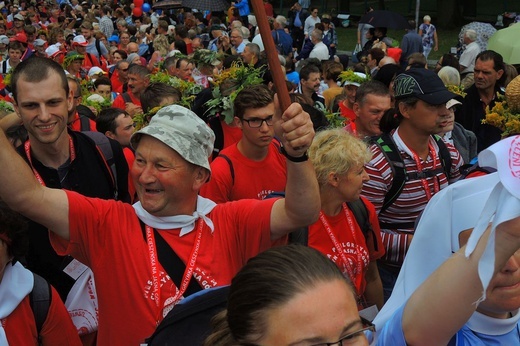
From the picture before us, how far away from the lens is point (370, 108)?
6.82m

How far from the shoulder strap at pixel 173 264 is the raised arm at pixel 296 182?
422 millimetres

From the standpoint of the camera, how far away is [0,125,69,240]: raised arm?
317cm

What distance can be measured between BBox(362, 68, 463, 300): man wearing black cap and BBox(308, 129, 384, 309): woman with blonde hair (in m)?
0.43

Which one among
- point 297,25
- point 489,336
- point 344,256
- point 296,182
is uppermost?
point 296,182

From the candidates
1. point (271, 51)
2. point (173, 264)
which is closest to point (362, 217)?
point (173, 264)

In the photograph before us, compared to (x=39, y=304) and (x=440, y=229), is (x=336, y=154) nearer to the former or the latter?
(x=39, y=304)

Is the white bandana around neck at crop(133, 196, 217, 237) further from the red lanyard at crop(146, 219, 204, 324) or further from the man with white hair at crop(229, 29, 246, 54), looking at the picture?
the man with white hair at crop(229, 29, 246, 54)

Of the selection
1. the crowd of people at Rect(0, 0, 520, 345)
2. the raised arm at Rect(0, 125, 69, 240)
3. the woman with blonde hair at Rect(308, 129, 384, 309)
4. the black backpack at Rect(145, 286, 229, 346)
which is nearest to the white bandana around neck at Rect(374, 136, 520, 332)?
the crowd of people at Rect(0, 0, 520, 345)

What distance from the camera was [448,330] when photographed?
81.4 inches

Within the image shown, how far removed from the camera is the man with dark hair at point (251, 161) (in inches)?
210

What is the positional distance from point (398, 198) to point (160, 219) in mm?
2174

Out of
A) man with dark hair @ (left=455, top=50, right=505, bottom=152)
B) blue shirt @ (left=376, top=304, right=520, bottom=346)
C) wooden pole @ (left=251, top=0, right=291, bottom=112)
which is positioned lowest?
man with dark hair @ (left=455, top=50, right=505, bottom=152)

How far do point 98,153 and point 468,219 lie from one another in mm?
2806

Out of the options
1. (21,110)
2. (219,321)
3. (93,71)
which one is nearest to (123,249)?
(219,321)
